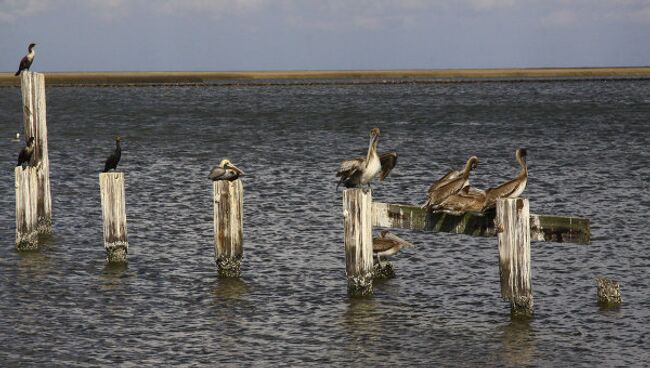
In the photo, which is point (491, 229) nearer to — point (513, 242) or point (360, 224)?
point (513, 242)

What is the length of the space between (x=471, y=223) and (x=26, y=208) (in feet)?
29.4

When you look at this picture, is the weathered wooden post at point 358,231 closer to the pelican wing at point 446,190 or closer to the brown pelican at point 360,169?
the brown pelican at point 360,169

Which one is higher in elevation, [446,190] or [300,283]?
[446,190]

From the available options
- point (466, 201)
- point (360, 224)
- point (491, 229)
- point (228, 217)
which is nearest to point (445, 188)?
point (466, 201)

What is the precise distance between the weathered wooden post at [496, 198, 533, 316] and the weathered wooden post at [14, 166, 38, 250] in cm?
933

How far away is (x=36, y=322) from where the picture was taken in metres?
16.6

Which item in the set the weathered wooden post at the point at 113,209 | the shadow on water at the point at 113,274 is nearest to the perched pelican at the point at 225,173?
the weathered wooden post at the point at 113,209

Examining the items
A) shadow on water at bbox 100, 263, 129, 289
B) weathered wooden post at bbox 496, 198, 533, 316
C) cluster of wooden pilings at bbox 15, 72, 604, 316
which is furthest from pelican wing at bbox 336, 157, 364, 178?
shadow on water at bbox 100, 263, 129, 289

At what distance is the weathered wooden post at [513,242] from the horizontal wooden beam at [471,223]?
13.6 inches

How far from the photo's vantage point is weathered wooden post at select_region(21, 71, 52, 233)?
22.4 metres

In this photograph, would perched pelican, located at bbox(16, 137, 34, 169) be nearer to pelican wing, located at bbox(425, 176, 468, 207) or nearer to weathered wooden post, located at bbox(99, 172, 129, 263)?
weathered wooden post, located at bbox(99, 172, 129, 263)

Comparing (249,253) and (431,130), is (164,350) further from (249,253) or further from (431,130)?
(431,130)

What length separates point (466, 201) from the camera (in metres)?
15.9

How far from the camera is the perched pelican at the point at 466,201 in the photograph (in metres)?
15.8
